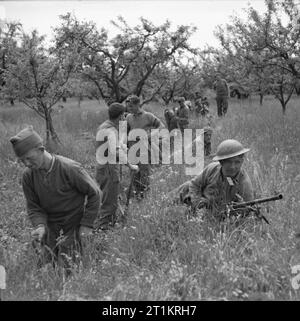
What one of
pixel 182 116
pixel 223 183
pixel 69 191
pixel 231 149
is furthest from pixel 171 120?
pixel 69 191

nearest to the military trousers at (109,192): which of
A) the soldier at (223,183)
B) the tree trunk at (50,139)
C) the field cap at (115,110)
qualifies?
the field cap at (115,110)

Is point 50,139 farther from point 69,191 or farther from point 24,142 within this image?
point 24,142

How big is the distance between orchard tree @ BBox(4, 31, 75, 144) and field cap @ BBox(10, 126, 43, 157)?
673cm

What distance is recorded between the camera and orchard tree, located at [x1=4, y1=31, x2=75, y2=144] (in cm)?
1015

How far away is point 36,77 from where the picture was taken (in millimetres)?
10242

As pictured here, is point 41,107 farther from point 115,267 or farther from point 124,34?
point 115,267

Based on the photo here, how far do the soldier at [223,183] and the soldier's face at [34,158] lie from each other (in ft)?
5.30

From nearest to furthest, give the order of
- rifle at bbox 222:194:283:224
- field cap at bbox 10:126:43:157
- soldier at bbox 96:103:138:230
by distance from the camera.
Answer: field cap at bbox 10:126:43:157, rifle at bbox 222:194:283:224, soldier at bbox 96:103:138:230

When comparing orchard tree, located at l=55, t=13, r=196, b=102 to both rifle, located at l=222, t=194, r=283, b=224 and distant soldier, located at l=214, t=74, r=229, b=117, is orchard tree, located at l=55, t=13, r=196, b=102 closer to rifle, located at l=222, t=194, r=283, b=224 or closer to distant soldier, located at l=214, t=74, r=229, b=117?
distant soldier, located at l=214, t=74, r=229, b=117

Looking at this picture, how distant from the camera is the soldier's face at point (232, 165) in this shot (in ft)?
13.9

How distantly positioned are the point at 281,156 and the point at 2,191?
15.0ft

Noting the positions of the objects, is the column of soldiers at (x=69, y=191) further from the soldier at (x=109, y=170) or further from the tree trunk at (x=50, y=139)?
the tree trunk at (x=50, y=139)

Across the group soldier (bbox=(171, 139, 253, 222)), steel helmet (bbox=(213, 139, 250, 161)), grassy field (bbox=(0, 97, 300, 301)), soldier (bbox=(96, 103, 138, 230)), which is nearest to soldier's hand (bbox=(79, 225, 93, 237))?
grassy field (bbox=(0, 97, 300, 301))
